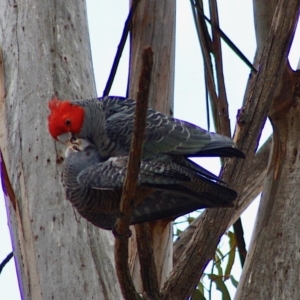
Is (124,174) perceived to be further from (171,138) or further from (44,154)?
(44,154)

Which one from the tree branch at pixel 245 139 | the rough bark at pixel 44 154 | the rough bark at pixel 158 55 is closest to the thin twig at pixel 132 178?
the tree branch at pixel 245 139

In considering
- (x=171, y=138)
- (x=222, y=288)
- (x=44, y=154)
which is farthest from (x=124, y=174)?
(x=222, y=288)

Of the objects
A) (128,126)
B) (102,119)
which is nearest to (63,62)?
(102,119)

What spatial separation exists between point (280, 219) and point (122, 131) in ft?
1.98

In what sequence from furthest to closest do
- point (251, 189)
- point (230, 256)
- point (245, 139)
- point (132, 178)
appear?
point (230, 256), point (251, 189), point (245, 139), point (132, 178)

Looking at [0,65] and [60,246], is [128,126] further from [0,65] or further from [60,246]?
[0,65]

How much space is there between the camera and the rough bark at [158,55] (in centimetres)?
276

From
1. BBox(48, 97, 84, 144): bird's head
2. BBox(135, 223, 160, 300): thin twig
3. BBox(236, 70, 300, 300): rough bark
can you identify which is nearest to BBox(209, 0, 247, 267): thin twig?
BBox(236, 70, 300, 300): rough bark

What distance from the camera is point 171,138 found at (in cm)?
226

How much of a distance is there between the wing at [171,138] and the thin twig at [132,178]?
1.10ft

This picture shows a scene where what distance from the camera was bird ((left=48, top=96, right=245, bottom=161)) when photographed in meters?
2.23

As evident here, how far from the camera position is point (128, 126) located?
7.61 ft

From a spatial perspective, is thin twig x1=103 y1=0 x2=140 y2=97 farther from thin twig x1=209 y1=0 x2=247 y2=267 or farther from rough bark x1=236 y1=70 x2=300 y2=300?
rough bark x1=236 y1=70 x2=300 y2=300

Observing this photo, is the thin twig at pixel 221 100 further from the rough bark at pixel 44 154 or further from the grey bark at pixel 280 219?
the rough bark at pixel 44 154
